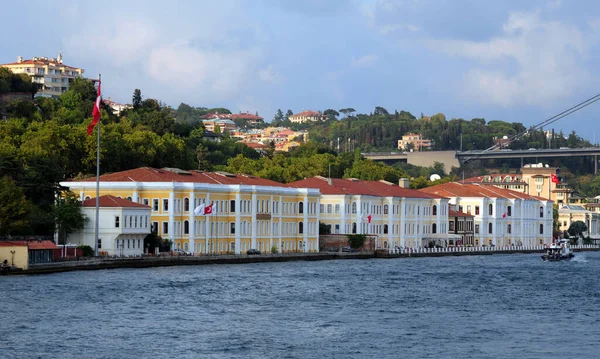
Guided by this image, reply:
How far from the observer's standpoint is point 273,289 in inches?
1989

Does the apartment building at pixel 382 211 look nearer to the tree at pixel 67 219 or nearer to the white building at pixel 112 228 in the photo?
the white building at pixel 112 228

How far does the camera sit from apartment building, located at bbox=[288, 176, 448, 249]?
87500 mm

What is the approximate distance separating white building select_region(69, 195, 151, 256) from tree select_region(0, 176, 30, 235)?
13.5 feet

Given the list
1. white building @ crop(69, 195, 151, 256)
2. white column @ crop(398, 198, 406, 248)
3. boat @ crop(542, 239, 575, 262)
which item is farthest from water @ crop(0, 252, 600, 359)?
Result: white column @ crop(398, 198, 406, 248)

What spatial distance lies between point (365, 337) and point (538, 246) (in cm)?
7996

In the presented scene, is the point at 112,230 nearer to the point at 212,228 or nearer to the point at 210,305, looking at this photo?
the point at 212,228

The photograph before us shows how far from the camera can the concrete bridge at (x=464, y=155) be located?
536 feet

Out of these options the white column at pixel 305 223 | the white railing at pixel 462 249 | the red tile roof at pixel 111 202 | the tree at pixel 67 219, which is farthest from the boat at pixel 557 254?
the tree at pixel 67 219

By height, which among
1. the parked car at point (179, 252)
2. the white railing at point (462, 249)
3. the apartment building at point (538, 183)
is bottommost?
the parked car at point (179, 252)

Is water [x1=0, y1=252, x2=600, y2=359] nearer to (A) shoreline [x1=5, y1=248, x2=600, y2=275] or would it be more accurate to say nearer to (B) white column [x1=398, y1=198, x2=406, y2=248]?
(A) shoreline [x1=5, y1=248, x2=600, y2=275]

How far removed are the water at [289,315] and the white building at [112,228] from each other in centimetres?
425

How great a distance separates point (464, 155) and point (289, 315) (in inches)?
5274

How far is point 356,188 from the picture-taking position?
91438 mm

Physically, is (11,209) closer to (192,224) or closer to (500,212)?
(192,224)
